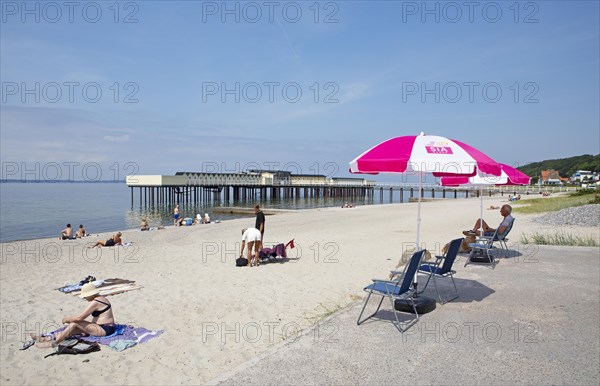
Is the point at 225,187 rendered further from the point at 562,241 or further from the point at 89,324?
the point at 89,324

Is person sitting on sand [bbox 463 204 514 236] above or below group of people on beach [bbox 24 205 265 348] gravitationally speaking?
above

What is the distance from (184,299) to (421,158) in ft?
14.3

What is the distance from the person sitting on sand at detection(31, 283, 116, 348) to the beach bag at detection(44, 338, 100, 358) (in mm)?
124

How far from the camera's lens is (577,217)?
56.5 ft

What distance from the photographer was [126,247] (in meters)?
14.0

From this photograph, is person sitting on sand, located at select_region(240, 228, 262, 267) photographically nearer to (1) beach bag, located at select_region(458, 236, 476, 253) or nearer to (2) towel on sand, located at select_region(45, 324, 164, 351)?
(2) towel on sand, located at select_region(45, 324, 164, 351)

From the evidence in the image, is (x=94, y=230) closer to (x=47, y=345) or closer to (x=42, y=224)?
(x=42, y=224)

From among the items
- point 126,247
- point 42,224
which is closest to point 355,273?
point 126,247

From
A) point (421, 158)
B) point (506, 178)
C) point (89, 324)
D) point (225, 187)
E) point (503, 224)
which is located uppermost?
point (421, 158)

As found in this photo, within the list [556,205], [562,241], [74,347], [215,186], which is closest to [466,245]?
[562,241]

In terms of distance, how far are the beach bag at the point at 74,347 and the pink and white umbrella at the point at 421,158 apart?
385 centimetres

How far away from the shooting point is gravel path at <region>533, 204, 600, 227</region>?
649 inches

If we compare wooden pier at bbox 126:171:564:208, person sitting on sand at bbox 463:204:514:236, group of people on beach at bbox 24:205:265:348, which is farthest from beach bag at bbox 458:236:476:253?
wooden pier at bbox 126:171:564:208

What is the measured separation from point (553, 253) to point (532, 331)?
6.45 metres
